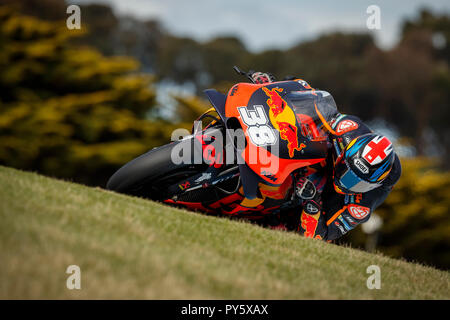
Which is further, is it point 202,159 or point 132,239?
point 202,159

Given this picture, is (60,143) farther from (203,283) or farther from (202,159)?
(203,283)

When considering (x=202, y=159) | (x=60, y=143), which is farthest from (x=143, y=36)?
(x=202, y=159)

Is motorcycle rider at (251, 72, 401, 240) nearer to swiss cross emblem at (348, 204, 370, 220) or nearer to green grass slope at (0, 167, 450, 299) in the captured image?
swiss cross emblem at (348, 204, 370, 220)

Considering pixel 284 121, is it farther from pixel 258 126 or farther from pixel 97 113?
pixel 97 113

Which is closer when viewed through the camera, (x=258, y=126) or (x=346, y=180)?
(x=258, y=126)

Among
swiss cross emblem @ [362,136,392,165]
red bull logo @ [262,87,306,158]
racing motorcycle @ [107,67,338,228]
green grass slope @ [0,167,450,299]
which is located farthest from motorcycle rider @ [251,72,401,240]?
green grass slope @ [0,167,450,299]

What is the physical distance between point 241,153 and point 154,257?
4.18 ft

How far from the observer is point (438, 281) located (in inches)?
120

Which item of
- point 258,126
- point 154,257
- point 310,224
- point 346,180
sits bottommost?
point 154,257

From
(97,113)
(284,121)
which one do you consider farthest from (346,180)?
(97,113)

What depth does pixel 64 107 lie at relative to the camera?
10000mm

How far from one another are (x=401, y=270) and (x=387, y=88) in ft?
81.6

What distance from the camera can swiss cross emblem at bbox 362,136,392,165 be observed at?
3236 millimetres

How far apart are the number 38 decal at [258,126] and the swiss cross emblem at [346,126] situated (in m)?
0.59
